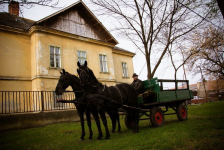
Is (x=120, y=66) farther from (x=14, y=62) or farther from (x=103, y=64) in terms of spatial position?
(x=14, y=62)

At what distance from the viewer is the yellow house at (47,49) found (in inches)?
518

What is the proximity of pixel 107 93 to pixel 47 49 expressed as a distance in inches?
382

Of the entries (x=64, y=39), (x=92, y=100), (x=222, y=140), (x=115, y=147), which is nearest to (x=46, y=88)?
(x=64, y=39)

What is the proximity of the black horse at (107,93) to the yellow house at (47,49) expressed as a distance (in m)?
8.32

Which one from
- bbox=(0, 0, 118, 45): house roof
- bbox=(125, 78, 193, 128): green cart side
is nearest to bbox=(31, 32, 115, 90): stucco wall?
bbox=(0, 0, 118, 45): house roof

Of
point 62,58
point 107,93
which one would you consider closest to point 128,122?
point 107,93

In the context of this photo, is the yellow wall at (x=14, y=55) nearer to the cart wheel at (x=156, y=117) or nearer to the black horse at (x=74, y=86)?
the black horse at (x=74, y=86)

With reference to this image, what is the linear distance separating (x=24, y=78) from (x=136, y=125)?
34.7 feet

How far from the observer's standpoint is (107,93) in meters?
6.17

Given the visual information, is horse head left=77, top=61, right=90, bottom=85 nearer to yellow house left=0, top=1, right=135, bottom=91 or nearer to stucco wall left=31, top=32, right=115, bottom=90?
yellow house left=0, top=1, right=135, bottom=91

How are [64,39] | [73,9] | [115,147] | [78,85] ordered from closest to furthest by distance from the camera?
[115,147] → [78,85] → [64,39] → [73,9]

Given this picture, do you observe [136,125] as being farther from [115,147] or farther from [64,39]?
[64,39]

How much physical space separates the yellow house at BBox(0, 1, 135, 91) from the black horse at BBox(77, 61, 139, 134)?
832cm

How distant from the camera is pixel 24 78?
44.5ft
